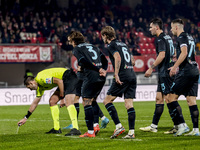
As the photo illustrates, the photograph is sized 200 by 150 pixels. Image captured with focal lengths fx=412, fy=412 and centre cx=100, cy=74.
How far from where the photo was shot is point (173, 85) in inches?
312

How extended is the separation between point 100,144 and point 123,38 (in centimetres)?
2156

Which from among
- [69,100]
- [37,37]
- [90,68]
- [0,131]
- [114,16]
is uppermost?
[114,16]

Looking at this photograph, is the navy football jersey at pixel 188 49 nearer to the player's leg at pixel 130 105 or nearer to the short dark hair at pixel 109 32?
the player's leg at pixel 130 105

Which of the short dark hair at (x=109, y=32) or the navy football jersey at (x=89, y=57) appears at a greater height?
the short dark hair at (x=109, y=32)

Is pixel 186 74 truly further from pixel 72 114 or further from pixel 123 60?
pixel 72 114

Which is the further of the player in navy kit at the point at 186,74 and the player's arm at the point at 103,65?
→ the player's arm at the point at 103,65

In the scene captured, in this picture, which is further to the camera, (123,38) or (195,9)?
(195,9)

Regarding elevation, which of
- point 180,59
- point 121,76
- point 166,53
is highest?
point 166,53

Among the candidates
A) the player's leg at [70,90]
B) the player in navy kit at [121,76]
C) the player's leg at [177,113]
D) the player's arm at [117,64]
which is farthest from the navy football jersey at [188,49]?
the player's leg at [70,90]

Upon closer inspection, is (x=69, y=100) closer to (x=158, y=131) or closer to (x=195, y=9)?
(x=158, y=131)

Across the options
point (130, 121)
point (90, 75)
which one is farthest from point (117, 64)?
point (130, 121)

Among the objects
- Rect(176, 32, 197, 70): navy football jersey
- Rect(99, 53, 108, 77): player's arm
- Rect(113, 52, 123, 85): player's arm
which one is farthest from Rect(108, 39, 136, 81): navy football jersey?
Rect(176, 32, 197, 70): navy football jersey

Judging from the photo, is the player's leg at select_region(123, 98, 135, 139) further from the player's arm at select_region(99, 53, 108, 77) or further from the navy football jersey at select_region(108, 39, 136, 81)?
the player's arm at select_region(99, 53, 108, 77)

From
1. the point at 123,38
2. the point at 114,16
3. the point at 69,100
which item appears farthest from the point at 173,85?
the point at 114,16
